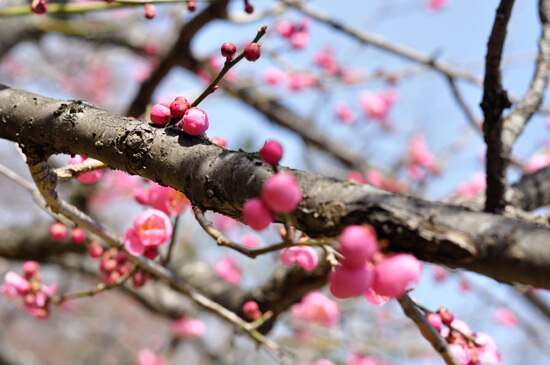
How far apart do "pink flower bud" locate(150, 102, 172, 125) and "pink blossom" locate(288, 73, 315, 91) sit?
2.93 metres

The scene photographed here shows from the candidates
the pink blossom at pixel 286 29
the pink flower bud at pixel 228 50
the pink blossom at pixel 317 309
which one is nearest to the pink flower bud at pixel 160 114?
the pink flower bud at pixel 228 50

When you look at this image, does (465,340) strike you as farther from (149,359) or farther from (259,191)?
(149,359)

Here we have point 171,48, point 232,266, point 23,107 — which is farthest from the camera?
point 232,266

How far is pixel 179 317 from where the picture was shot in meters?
2.88

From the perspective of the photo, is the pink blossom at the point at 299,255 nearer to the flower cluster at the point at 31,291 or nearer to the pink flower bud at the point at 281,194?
the pink flower bud at the point at 281,194

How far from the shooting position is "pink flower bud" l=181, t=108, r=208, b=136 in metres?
0.83

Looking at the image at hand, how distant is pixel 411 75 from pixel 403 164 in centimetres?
170

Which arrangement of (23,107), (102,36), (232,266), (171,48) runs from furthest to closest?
(102,36), (232,266), (171,48), (23,107)

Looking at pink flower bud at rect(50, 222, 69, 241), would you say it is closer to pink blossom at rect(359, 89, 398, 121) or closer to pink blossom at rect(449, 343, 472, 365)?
pink blossom at rect(449, 343, 472, 365)

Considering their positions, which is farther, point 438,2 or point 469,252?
point 438,2

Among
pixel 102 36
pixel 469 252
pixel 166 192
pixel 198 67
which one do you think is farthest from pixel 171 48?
pixel 469 252

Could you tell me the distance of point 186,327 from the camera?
9.11 ft

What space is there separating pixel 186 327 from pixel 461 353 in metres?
2.15

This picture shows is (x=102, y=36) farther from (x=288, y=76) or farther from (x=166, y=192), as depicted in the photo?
(x=166, y=192)
